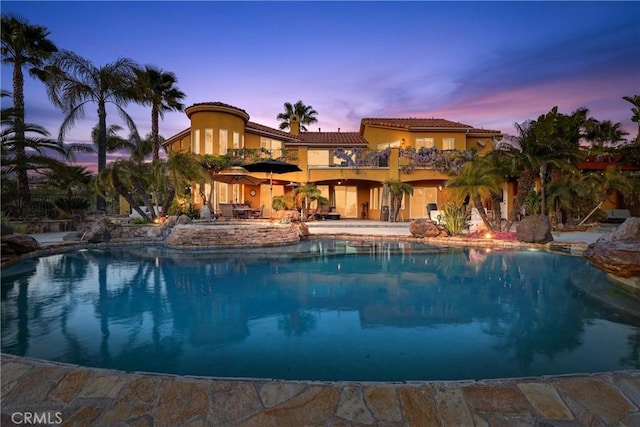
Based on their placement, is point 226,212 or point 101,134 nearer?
point 101,134

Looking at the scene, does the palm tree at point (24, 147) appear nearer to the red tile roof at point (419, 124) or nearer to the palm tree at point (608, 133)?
the red tile roof at point (419, 124)

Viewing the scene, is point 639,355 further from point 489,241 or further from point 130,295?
point 489,241

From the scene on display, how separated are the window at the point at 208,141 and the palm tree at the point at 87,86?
4838 millimetres

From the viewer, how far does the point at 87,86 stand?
58.5ft

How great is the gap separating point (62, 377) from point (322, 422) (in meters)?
2.25

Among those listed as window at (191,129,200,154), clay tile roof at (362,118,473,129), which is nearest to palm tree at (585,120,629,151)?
clay tile roof at (362,118,473,129)

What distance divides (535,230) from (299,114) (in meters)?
31.5

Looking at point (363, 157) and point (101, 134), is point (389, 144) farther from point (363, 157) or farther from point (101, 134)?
point (101, 134)

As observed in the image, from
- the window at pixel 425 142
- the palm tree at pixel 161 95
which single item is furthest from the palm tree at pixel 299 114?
the window at pixel 425 142

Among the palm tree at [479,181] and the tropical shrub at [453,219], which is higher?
the palm tree at [479,181]

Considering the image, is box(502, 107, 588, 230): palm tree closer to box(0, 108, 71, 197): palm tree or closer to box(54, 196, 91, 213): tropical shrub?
box(54, 196, 91, 213): tropical shrub

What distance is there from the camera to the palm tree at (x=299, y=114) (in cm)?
3856

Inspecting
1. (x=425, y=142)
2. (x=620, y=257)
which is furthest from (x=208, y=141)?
(x=620, y=257)

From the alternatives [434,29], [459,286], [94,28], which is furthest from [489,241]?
[94,28]
